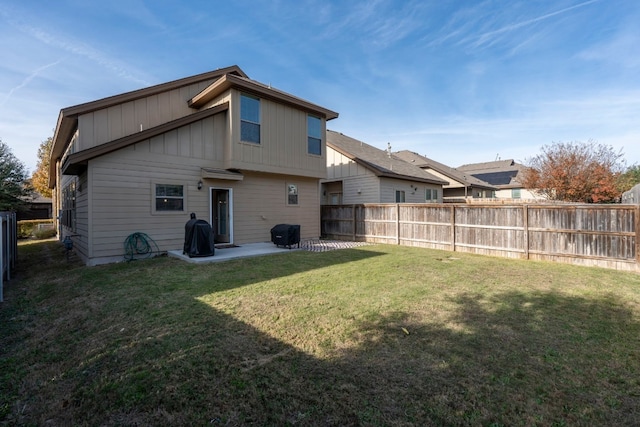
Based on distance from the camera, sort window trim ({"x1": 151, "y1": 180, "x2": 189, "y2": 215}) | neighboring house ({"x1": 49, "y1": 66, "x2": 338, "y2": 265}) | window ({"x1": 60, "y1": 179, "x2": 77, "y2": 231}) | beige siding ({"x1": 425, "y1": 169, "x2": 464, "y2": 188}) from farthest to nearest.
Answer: beige siding ({"x1": 425, "y1": 169, "x2": 464, "y2": 188}), window ({"x1": 60, "y1": 179, "x2": 77, "y2": 231}), window trim ({"x1": 151, "y1": 180, "x2": 189, "y2": 215}), neighboring house ({"x1": 49, "y1": 66, "x2": 338, "y2": 265})

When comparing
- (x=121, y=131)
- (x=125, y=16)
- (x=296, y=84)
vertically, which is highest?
(x=296, y=84)

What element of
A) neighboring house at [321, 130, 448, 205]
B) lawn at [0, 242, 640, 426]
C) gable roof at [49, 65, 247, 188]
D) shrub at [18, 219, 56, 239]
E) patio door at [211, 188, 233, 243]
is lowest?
lawn at [0, 242, 640, 426]

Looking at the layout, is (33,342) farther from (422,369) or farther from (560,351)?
(560,351)

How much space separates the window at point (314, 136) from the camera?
39.1 feet

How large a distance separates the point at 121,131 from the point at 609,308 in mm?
12560

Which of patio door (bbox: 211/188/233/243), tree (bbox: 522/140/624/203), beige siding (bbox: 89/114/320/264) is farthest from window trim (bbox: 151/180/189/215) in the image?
tree (bbox: 522/140/624/203)

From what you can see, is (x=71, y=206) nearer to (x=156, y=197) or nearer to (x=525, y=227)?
(x=156, y=197)

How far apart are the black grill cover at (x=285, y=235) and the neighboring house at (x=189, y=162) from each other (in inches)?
50.1

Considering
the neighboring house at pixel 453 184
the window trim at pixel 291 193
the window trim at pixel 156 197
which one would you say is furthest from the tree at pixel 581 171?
the window trim at pixel 156 197

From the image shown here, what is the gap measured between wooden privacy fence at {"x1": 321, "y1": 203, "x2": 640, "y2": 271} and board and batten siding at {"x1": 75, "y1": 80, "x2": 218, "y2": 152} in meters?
8.00

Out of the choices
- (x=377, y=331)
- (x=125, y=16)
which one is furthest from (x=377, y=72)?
(x=377, y=331)

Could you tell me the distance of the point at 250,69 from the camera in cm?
1348

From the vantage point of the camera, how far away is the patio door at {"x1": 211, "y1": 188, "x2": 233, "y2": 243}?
33.3 feet

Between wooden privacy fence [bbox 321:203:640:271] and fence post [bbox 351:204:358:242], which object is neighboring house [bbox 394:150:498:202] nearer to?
fence post [bbox 351:204:358:242]
